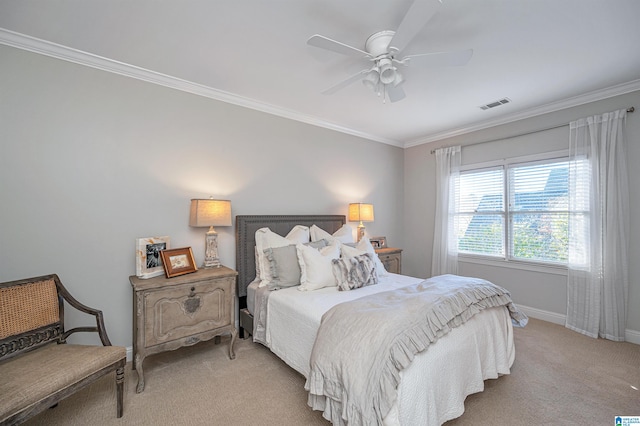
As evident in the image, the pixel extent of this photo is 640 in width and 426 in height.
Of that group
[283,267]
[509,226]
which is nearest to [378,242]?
[509,226]

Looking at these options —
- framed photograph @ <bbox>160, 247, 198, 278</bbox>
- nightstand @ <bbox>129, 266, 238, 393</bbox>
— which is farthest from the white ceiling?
nightstand @ <bbox>129, 266, 238, 393</bbox>

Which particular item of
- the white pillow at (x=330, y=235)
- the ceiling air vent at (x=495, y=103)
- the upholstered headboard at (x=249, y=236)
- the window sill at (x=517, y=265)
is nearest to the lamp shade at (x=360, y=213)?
the white pillow at (x=330, y=235)

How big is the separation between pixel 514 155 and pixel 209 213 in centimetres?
400

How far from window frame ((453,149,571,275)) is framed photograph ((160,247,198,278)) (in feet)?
12.5

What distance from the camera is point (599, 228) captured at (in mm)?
2992

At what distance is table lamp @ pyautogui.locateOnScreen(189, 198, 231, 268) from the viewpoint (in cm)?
259

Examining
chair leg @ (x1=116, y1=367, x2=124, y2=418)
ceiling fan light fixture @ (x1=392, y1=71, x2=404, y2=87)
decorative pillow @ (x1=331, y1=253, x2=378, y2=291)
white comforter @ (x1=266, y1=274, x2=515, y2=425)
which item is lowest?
chair leg @ (x1=116, y1=367, x2=124, y2=418)

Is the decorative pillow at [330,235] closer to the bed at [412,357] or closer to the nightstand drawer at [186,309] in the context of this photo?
the bed at [412,357]

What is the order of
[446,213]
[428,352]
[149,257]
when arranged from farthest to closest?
[446,213], [149,257], [428,352]

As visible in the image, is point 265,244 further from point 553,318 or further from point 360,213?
point 553,318

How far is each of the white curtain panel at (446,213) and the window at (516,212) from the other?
0.10 metres

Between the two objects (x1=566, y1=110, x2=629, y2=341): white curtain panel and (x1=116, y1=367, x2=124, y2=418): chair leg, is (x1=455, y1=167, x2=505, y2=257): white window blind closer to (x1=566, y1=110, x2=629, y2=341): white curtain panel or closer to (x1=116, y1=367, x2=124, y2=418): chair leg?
(x1=566, y1=110, x2=629, y2=341): white curtain panel

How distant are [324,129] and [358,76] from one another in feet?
6.14

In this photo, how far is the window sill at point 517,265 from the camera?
133 inches
